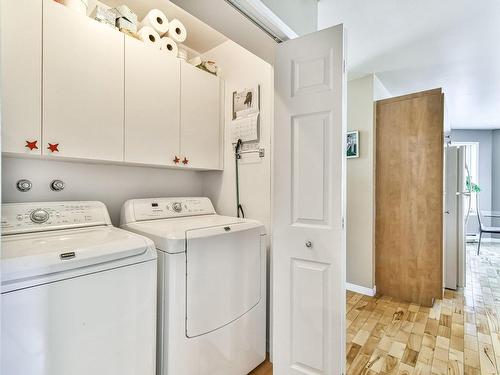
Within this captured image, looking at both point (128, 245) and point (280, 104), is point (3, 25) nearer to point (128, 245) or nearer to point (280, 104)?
point (128, 245)

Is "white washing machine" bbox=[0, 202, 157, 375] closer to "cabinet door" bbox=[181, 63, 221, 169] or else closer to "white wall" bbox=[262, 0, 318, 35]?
"cabinet door" bbox=[181, 63, 221, 169]

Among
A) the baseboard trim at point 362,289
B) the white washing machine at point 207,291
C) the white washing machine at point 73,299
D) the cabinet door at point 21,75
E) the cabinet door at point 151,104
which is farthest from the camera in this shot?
the baseboard trim at point 362,289

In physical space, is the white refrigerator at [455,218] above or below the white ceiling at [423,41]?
below

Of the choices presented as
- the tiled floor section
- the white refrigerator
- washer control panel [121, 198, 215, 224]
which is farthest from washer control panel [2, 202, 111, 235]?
the white refrigerator

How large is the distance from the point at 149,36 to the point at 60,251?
60.6 inches

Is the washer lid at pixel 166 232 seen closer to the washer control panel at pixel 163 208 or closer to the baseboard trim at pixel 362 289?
the washer control panel at pixel 163 208

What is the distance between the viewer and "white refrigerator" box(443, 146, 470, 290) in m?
3.02

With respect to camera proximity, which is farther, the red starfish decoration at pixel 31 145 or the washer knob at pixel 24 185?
the washer knob at pixel 24 185

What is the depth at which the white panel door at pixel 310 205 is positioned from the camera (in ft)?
4.64

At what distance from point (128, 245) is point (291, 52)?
4.41 feet

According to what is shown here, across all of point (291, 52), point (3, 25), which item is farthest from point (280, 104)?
point (3, 25)

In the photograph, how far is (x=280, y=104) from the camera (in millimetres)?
1605

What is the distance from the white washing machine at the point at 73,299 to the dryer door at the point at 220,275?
0.72 feet

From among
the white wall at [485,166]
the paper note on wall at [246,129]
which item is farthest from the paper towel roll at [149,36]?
the white wall at [485,166]
